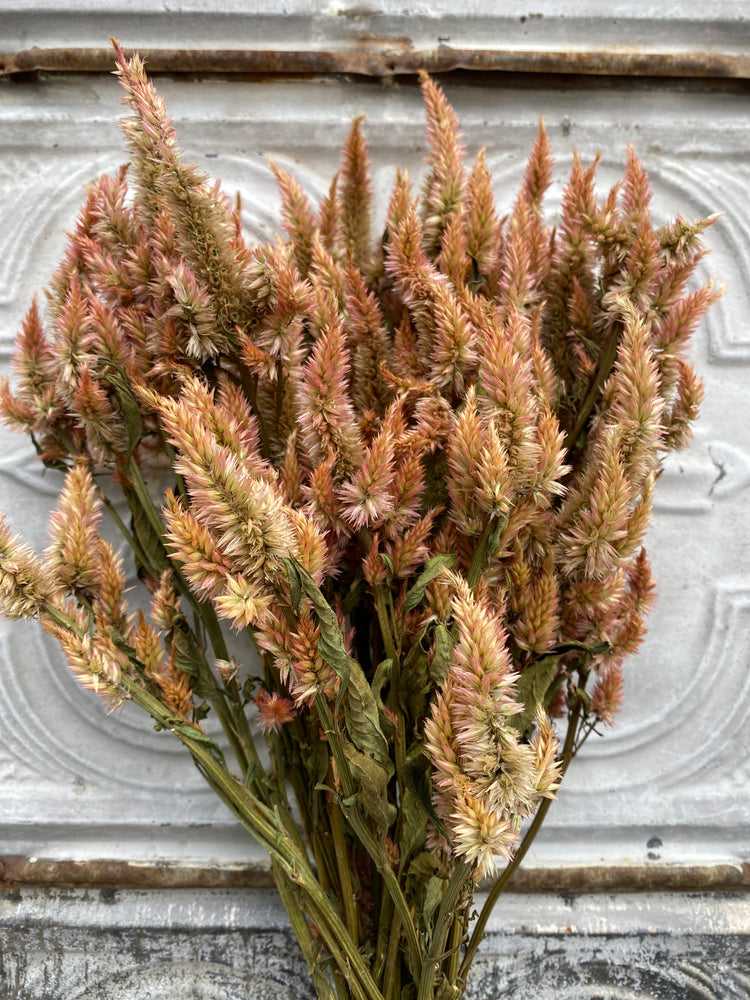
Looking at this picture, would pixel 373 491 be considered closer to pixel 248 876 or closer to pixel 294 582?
pixel 294 582

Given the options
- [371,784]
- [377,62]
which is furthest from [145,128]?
[371,784]

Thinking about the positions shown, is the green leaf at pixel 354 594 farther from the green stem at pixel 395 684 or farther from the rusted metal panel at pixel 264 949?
the rusted metal panel at pixel 264 949

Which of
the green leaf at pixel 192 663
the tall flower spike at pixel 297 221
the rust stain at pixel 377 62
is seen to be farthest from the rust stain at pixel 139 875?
the rust stain at pixel 377 62

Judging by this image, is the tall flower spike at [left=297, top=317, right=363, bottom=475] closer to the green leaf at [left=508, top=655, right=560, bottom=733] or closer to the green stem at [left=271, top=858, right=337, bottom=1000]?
the green leaf at [left=508, top=655, right=560, bottom=733]

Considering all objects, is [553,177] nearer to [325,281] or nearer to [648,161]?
[648,161]

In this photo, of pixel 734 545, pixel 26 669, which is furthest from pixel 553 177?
pixel 26 669

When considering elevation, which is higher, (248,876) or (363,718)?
(363,718)

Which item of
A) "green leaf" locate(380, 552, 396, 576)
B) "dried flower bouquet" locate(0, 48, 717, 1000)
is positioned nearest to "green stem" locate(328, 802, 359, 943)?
"dried flower bouquet" locate(0, 48, 717, 1000)
